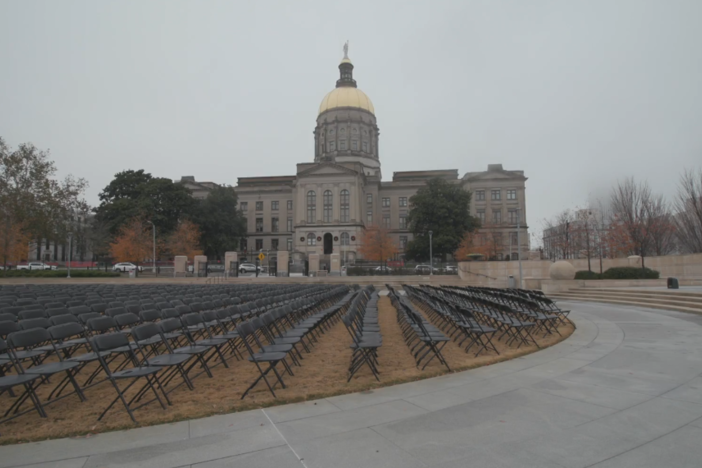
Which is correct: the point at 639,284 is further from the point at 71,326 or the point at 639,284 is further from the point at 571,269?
the point at 71,326

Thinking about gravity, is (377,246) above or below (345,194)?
below

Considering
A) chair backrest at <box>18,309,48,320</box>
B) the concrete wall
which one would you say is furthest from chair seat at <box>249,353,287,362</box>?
the concrete wall

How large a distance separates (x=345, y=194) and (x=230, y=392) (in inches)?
2609

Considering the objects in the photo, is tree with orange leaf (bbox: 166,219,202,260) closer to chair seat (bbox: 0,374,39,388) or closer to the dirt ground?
the dirt ground

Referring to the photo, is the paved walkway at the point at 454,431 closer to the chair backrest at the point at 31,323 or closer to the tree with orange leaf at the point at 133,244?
A: the chair backrest at the point at 31,323

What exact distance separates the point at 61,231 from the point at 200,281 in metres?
22.2

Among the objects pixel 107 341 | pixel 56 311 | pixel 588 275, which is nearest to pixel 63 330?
pixel 107 341

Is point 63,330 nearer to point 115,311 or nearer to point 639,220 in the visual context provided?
point 115,311

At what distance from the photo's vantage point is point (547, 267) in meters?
30.4

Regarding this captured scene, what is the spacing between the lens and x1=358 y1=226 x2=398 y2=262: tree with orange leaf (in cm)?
6068

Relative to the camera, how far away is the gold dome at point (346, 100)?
7950cm

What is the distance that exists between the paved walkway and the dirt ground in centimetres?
33

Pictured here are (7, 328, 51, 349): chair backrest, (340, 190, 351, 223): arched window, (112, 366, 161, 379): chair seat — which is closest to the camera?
(112, 366, 161, 379): chair seat

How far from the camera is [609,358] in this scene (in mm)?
7453
